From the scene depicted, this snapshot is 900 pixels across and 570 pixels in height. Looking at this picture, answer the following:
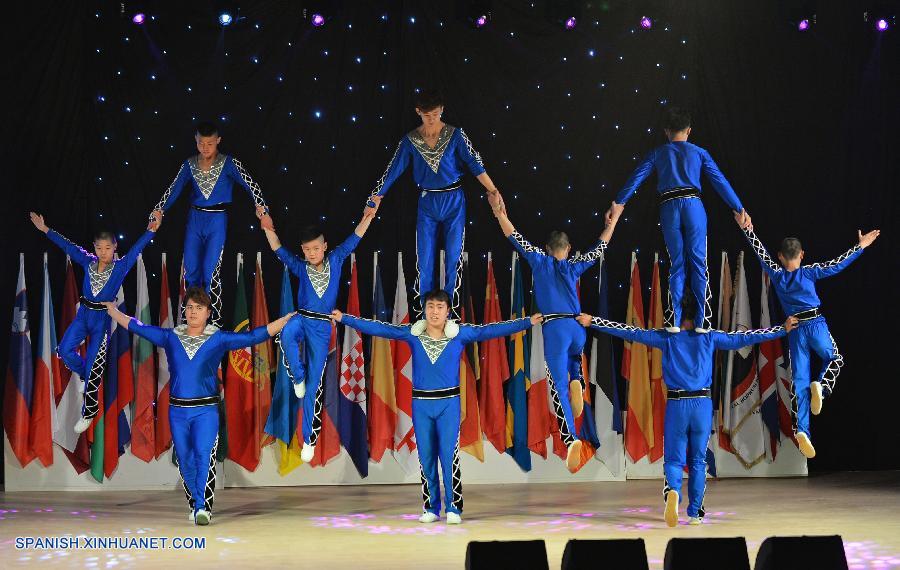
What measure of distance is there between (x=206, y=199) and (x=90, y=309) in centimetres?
126

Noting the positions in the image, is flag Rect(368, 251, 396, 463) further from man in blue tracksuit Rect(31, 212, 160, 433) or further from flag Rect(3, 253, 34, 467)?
flag Rect(3, 253, 34, 467)

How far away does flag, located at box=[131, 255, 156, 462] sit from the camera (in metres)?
9.90

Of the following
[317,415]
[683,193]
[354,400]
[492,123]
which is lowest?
[317,415]

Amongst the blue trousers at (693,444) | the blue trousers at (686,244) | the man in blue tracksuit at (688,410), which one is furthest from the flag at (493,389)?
the blue trousers at (693,444)

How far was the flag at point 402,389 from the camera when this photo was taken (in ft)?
33.1

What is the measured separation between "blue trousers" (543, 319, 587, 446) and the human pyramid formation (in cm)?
1

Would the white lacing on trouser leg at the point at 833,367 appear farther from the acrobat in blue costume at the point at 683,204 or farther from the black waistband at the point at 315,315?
the black waistband at the point at 315,315

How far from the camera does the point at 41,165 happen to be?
32.8 feet

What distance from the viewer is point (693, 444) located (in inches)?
323

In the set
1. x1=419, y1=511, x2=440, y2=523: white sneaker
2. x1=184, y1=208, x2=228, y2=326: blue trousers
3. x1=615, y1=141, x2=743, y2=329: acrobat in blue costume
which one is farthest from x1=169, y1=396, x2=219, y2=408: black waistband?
x1=615, y1=141, x2=743, y2=329: acrobat in blue costume

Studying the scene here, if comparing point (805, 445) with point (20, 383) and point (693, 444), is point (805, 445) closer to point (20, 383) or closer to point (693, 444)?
point (693, 444)

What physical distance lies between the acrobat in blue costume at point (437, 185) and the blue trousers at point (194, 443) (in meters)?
1.95

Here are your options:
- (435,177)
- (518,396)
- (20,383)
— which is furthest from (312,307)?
(20,383)

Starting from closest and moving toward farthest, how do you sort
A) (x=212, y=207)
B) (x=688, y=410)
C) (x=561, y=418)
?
(x=688, y=410)
(x=561, y=418)
(x=212, y=207)
